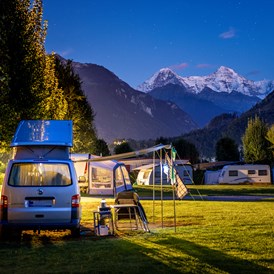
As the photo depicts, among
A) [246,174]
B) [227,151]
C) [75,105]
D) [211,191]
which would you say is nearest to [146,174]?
[246,174]

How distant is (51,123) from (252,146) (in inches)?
1981

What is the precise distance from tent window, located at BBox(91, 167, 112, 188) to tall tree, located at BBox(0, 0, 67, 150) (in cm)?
791

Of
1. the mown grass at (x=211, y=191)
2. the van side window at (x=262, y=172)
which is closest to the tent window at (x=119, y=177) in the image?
the mown grass at (x=211, y=191)

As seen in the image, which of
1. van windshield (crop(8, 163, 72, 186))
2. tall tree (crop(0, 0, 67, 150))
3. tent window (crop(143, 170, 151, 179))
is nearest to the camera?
van windshield (crop(8, 163, 72, 186))

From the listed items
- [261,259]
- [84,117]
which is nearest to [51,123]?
[261,259]

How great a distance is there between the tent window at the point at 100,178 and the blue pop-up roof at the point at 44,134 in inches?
601

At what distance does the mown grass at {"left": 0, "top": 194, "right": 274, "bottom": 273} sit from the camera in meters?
6.82

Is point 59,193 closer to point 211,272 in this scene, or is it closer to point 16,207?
point 16,207

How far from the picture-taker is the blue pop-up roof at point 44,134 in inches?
453

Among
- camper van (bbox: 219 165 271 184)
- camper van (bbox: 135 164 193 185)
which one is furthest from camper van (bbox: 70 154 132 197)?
camper van (bbox: 219 165 271 184)

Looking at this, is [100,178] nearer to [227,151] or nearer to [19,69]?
[19,69]

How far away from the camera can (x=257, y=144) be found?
59.9m

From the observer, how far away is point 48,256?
7.95 m

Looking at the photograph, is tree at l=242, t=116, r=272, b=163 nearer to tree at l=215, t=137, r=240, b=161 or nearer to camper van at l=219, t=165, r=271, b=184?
camper van at l=219, t=165, r=271, b=184
